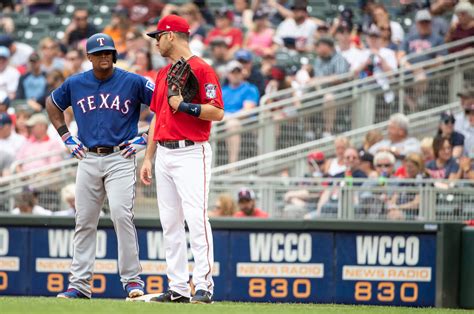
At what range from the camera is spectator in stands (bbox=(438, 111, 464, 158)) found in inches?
503

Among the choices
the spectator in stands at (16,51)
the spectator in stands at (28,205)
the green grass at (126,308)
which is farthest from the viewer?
the spectator in stands at (16,51)

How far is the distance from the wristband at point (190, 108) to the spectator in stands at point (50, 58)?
9866 millimetres

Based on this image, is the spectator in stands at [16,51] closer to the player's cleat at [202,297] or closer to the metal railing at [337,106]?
the metal railing at [337,106]

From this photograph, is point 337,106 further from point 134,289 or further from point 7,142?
point 134,289

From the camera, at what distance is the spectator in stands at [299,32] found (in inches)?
666

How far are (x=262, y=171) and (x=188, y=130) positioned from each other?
17.8ft

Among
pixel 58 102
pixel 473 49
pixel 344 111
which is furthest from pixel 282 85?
pixel 58 102

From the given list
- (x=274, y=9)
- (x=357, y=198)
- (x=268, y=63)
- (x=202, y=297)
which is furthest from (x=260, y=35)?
(x=202, y=297)

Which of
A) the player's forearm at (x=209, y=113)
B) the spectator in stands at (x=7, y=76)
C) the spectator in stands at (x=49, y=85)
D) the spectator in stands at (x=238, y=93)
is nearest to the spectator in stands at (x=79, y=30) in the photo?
the spectator in stands at (x=7, y=76)

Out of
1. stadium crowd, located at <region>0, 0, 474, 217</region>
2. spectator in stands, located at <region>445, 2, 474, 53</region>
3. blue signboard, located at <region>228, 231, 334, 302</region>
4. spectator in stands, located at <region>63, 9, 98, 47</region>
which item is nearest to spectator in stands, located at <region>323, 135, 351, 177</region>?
stadium crowd, located at <region>0, 0, 474, 217</region>

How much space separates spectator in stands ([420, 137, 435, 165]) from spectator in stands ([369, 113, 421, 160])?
121 mm

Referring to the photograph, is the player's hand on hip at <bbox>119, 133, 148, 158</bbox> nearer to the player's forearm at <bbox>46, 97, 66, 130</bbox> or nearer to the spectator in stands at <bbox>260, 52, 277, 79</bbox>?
the player's forearm at <bbox>46, 97, 66, 130</bbox>

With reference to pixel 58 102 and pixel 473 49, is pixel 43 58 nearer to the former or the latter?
pixel 473 49

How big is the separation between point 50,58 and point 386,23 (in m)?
5.48
